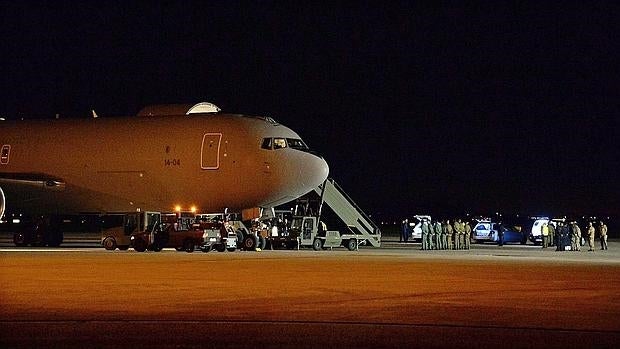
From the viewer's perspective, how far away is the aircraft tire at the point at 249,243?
140ft

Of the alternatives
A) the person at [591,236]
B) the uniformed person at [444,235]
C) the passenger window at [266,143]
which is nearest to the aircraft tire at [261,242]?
the passenger window at [266,143]

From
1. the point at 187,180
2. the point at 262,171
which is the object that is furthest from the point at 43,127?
the point at 262,171

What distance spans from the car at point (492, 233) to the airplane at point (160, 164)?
73.5ft

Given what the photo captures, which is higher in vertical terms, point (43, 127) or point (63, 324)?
point (43, 127)

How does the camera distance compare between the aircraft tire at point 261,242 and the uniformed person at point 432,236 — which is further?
the uniformed person at point 432,236

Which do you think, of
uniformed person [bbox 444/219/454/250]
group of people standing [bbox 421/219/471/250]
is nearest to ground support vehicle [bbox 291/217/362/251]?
group of people standing [bbox 421/219/471/250]

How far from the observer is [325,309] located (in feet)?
56.3

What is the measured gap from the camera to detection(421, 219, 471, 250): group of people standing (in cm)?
4944

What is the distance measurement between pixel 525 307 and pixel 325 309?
3332 mm

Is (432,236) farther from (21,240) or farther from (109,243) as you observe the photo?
(21,240)

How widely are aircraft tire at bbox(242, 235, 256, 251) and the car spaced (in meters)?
23.2

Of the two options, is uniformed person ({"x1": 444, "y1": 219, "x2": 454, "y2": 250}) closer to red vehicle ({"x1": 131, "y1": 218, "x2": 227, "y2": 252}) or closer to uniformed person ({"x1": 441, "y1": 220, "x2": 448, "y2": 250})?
uniformed person ({"x1": 441, "y1": 220, "x2": 448, "y2": 250})

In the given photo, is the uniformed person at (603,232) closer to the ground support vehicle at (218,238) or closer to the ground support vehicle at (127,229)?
the ground support vehicle at (218,238)

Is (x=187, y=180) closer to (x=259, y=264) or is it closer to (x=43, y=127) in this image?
(x=43, y=127)
